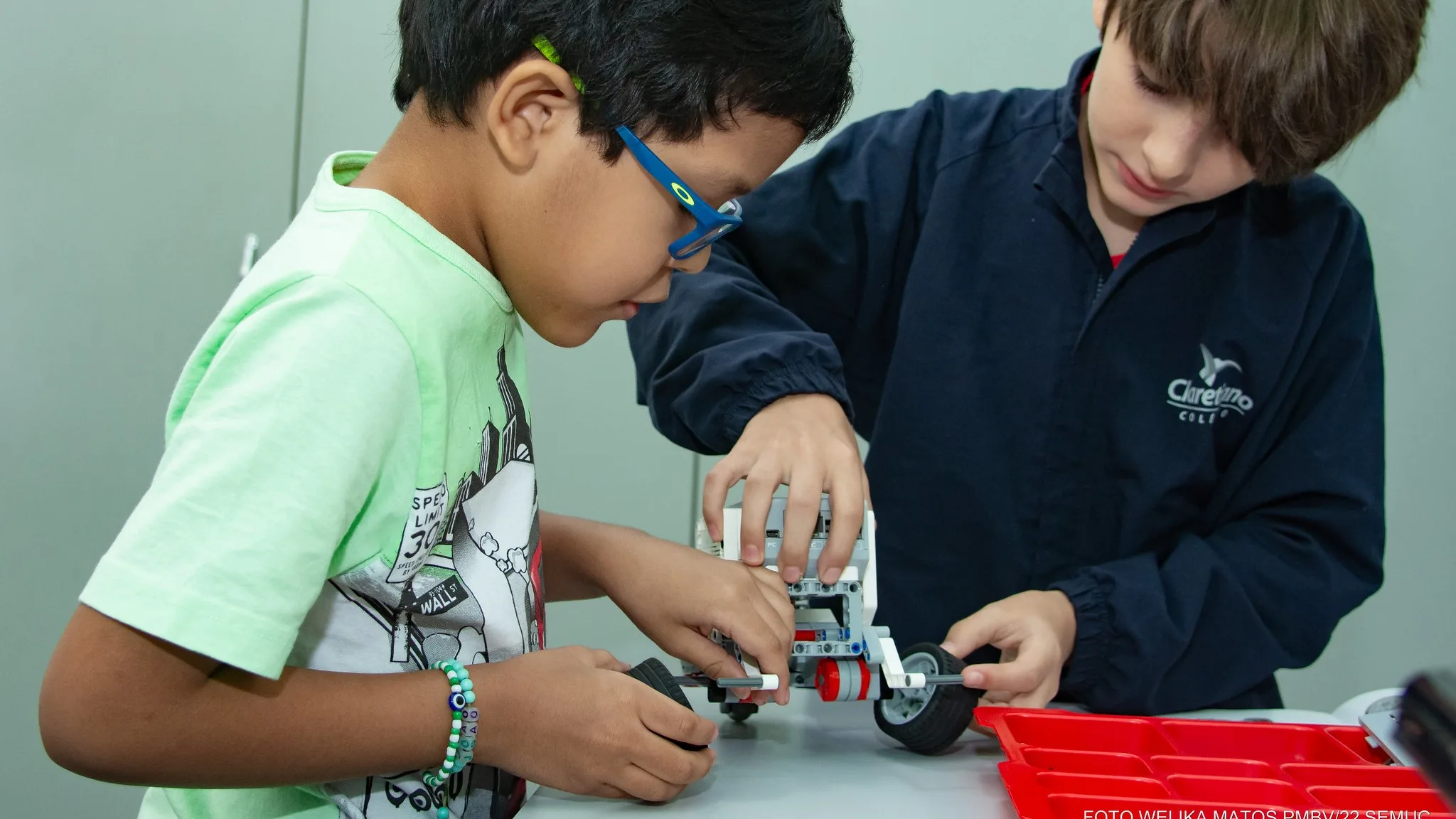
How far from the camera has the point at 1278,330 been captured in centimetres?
115

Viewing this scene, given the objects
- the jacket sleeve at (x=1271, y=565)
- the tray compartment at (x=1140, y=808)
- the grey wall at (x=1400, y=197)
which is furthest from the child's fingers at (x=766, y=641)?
the grey wall at (x=1400, y=197)

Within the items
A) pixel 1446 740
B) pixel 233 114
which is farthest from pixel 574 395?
pixel 1446 740

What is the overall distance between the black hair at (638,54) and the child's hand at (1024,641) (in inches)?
19.6

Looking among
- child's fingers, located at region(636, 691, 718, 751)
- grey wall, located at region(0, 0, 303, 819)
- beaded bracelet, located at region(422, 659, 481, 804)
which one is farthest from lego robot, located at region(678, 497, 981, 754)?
grey wall, located at region(0, 0, 303, 819)

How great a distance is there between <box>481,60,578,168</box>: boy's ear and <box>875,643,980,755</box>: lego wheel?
52 centimetres

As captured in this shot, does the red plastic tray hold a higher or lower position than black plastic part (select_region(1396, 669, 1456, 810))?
lower

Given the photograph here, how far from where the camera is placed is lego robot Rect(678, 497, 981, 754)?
0.89m

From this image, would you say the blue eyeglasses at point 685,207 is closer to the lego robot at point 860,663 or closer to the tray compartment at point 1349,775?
the lego robot at point 860,663

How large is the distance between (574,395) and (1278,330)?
4.66ft

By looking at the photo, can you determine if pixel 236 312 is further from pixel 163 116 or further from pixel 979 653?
pixel 163 116

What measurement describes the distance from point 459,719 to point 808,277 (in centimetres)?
73

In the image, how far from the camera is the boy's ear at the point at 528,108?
2.33 feet

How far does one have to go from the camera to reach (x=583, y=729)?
723 mm

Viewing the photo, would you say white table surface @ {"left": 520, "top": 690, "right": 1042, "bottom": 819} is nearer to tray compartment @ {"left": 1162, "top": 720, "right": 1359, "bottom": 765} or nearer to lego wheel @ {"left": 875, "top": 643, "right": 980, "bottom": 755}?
lego wheel @ {"left": 875, "top": 643, "right": 980, "bottom": 755}
